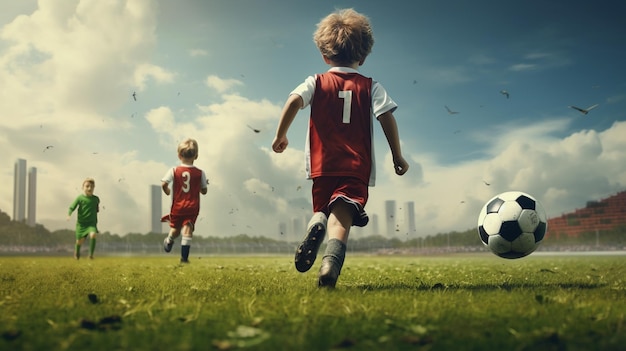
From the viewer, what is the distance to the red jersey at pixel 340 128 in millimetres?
5086

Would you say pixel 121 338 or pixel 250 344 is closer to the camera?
pixel 250 344

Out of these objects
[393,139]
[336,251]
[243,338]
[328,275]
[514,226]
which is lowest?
[243,338]

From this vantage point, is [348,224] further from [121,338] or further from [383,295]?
[121,338]

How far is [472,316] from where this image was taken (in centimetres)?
314

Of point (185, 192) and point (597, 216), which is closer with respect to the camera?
point (185, 192)

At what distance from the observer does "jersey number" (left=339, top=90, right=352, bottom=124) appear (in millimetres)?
5190

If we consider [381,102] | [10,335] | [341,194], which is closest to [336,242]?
[341,194]

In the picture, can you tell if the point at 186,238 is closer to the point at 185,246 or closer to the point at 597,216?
the point at 185,246

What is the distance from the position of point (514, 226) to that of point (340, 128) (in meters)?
2.96

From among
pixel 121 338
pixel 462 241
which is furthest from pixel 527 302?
pixel 462 241

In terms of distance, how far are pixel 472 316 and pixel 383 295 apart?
1092 mm

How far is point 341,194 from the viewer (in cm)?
493

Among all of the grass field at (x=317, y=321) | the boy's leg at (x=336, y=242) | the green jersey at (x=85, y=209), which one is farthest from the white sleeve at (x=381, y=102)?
the green jersey at (x=85, y=209)

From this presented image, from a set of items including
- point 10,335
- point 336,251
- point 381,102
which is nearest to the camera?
point 10,335
